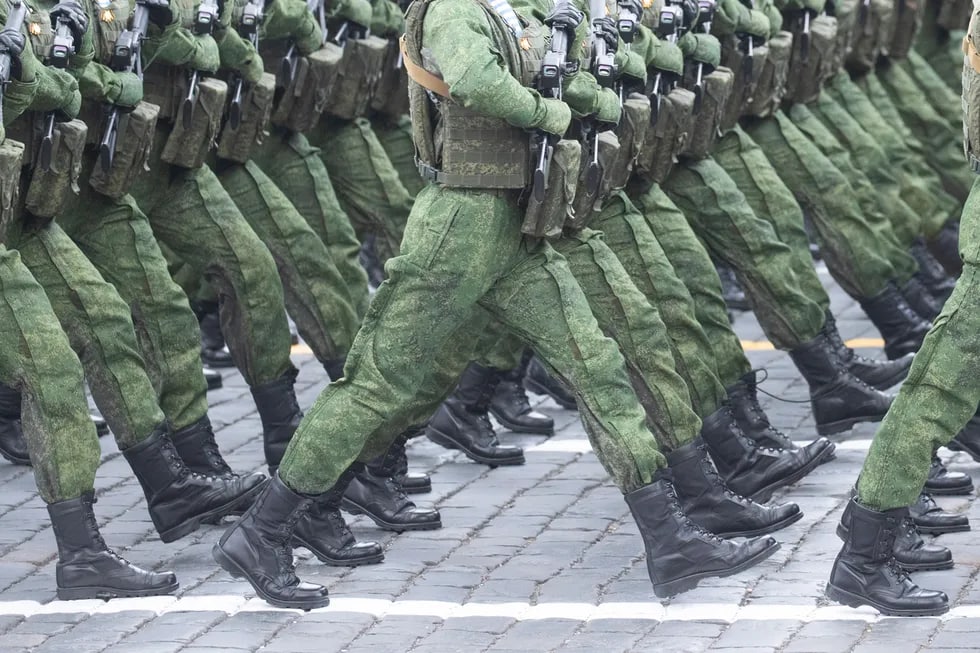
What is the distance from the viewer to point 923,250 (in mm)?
10203

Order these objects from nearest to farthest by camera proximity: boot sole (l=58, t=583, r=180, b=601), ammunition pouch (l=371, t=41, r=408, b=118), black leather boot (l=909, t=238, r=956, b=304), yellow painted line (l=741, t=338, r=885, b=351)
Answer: boot sole (l=58, t=583, r=180, b=601) < ammunition pouch (l=371, t=41, r=408, b=118) < yellow painted line (l=741, t=338, r=885, b=351) < black leather boot (l=909, t=238, r=956, b=304)

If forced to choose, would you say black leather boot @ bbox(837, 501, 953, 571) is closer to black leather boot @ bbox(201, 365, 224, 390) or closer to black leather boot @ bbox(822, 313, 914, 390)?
black leather boot @ bbox(822, 313, 914, 390)

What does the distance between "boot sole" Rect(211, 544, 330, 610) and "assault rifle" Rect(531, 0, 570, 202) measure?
4.46ft

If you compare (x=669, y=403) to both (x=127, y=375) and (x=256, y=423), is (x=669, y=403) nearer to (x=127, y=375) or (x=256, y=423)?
(x=127, y=375)

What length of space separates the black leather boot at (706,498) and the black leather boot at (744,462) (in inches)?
18.5

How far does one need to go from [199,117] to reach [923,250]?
430cm

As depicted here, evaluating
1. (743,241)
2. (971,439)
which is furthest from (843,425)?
(743,241)

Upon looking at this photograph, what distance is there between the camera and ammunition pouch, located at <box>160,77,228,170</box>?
721 cm

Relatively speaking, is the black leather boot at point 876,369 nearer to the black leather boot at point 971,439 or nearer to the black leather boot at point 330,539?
the black leather boot at point 971,439

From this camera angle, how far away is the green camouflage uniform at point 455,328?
606 centimetres

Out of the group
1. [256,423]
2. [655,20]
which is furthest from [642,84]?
[256,423]

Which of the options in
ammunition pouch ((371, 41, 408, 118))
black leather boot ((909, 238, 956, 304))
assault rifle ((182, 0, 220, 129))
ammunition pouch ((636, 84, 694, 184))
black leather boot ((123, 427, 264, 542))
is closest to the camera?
black leather boot ((123, 427, 264, 542))

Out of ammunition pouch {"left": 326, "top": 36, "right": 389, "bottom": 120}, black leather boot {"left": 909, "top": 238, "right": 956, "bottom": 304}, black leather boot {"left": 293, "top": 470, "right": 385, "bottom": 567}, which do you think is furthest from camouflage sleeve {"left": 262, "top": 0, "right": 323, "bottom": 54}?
black leather boot {"left": 909, "top": 238, "right": 956, "bottom": 304}

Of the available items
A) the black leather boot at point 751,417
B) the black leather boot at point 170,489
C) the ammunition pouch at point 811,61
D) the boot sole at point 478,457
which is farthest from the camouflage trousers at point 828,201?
the black leather boot at point 170,489
